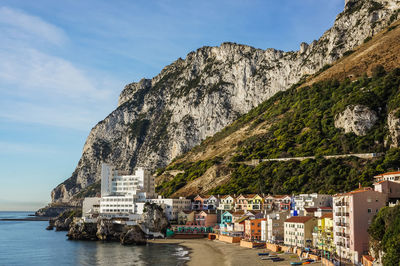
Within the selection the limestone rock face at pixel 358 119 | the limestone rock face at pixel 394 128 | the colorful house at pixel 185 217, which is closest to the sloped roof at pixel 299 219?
the colorful house at pixel 185 217

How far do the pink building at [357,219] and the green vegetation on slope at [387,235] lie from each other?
554 centimetres

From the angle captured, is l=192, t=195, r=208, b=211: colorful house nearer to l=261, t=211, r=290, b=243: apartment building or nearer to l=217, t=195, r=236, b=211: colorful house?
l=217, t=195, r=236, b=211: colorful house

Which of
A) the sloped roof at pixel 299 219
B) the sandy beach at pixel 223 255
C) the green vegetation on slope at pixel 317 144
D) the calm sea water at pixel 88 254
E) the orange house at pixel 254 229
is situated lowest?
the calm sea water at pixel 88 254

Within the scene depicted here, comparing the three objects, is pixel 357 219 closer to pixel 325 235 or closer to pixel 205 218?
pixel 325 235

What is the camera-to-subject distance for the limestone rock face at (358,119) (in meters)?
128

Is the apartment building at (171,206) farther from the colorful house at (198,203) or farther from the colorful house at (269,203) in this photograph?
the colorful house at (269,203)

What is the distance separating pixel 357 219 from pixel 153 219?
71032 mm

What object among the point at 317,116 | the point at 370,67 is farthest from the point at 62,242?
the point at 370,67

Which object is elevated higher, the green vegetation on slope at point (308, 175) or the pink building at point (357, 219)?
the green vegetation on slope at point (308, 175)

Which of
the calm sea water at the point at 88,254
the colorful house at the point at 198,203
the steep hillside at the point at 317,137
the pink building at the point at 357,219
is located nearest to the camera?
the pink building at the point at 357,219

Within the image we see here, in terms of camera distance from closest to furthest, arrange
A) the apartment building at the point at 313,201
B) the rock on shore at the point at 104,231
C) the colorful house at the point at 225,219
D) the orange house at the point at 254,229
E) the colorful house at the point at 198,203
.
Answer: the orange house at the point at 254,229
the apartment building at the point at 313,201
the rock on shore at the point at 104,231
the colorful house at the point at 225,219
the colorful house at the point at 198,203

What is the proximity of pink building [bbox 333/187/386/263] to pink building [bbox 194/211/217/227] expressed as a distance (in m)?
65.6

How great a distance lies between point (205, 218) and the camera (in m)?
124

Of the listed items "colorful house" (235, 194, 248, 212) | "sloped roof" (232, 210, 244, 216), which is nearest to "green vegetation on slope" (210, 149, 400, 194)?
"colorful house" (235, 194, 248, 212)
